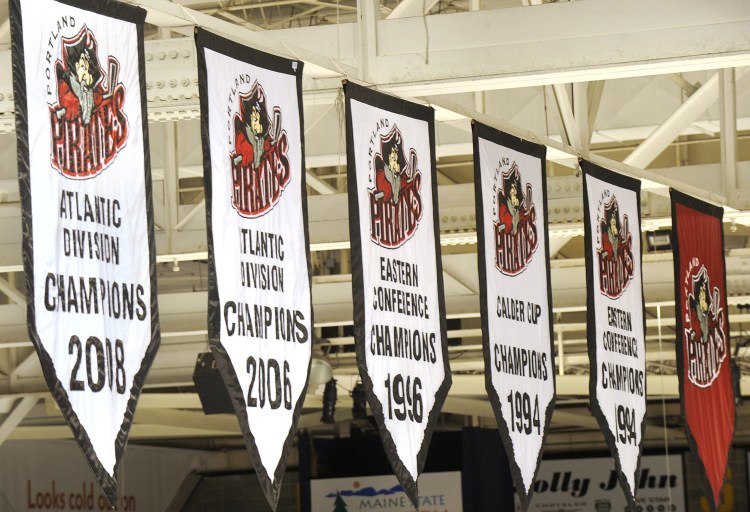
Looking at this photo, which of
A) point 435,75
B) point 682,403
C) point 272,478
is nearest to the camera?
point 272,478

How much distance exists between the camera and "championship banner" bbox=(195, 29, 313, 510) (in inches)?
288

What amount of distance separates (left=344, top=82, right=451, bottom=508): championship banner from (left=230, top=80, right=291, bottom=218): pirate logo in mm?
650

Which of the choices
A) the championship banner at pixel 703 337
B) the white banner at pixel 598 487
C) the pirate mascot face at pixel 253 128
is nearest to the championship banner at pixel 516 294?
the championship banner at pixel 703 337

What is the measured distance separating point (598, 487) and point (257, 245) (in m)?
21.9

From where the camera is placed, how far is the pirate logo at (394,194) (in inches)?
340

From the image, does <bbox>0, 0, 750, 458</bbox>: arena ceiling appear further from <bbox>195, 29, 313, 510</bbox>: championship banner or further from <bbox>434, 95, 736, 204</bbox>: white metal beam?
<bbox>195, 29, 313, 510</bbox>: championship banner

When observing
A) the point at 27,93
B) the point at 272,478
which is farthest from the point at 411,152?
the point at 27,93

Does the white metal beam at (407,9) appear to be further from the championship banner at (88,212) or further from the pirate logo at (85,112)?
the pirate logo at (85,112)

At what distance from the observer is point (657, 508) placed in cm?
2859

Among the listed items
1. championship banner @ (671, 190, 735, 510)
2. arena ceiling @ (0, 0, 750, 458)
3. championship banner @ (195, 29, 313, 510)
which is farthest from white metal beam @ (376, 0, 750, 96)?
championship banner @ (671, 190, 735, 510)

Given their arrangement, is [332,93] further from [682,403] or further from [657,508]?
[657,508]

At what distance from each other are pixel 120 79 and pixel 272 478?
194 cm

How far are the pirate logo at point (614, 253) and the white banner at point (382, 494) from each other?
42.2ft

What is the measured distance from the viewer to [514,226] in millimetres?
9938
